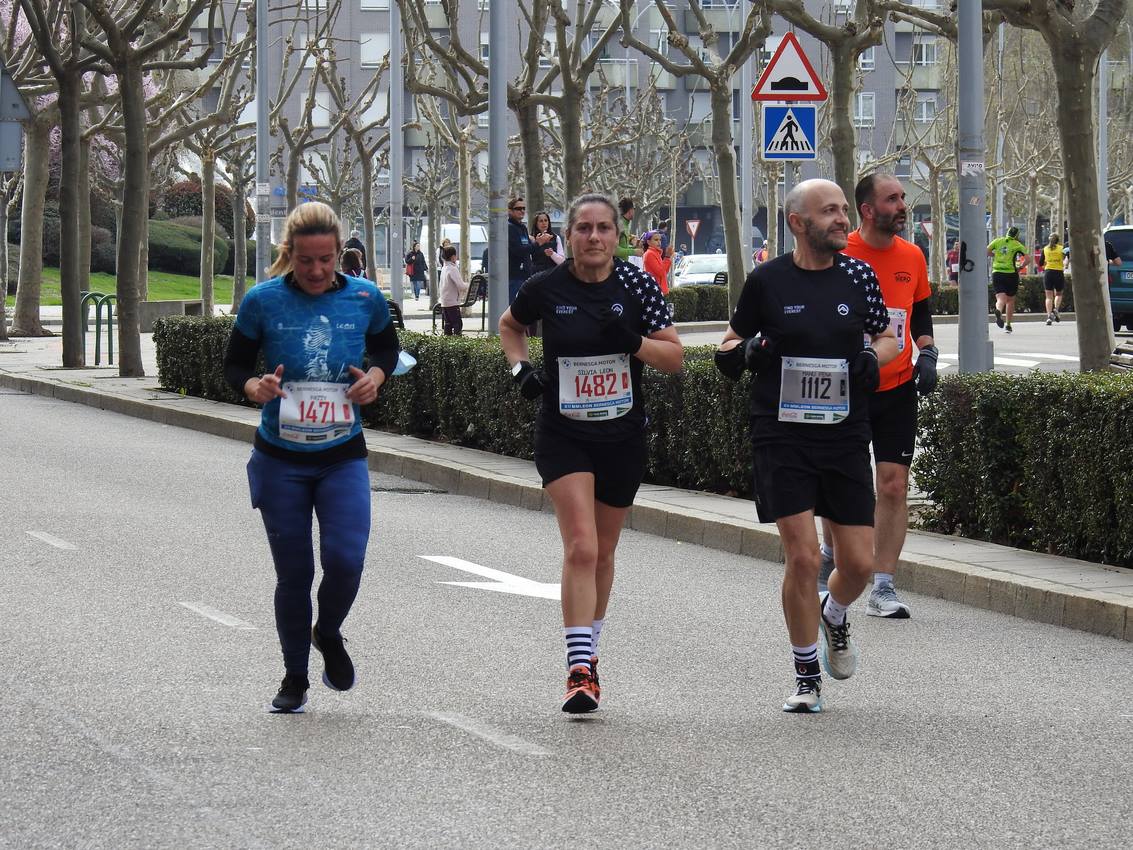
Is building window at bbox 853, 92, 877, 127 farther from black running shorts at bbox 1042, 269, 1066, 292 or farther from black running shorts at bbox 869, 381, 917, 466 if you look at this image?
black running shorts at bbox 869, 381, 917, 466

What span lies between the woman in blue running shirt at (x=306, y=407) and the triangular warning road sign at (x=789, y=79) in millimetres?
9576

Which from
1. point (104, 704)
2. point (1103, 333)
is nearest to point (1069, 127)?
point (1103, 333)

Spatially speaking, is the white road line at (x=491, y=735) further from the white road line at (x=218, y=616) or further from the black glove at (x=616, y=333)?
the white road line at (x=218, y=616)

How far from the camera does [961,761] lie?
6.00 m

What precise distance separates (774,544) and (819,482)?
12.8 ft

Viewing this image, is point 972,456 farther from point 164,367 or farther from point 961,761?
point 164,367

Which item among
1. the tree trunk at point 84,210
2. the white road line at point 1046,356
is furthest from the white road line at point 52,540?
the tree trunk at point 84,210

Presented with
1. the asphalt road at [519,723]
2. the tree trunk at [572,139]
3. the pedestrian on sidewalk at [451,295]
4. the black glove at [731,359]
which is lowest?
the asphalt road at [519,723]

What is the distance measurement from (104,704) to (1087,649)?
3.85 m

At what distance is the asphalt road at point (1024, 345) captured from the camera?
2595cm

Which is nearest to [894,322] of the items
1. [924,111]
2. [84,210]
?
[84,210]

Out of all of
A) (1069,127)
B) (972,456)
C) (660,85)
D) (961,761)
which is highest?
(660,85)

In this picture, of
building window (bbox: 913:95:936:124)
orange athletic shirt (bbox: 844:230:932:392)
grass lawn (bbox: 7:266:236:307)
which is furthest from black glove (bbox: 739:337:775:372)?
building window (bbox: 913:95:936:124)

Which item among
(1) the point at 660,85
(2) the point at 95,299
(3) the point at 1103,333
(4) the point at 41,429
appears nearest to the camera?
(3) the point at 1103,333
